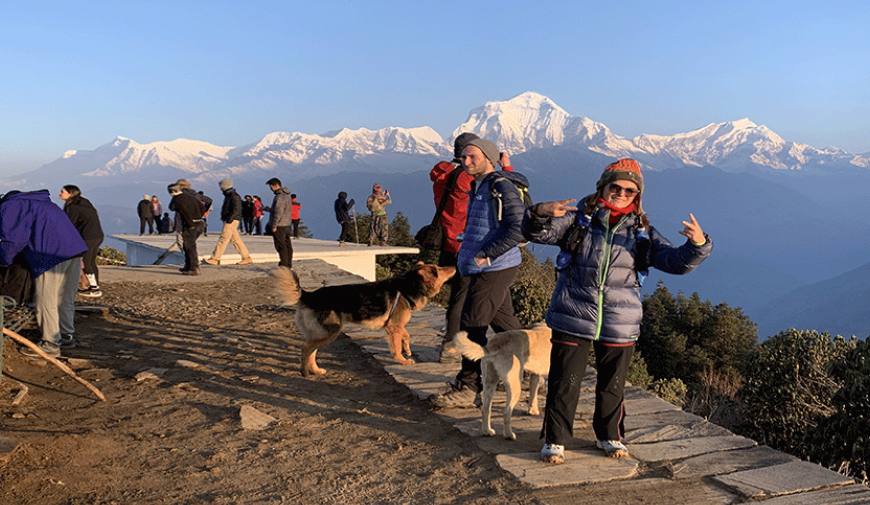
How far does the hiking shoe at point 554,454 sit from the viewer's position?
4.30 metres

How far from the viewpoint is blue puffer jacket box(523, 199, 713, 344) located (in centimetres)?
416

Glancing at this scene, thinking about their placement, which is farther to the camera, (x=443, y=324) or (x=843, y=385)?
(x=443, y=324)

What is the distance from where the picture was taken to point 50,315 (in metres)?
7.14

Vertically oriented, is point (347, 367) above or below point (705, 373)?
above

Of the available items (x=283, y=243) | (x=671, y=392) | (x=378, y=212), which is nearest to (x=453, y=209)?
(x=671, y=392)

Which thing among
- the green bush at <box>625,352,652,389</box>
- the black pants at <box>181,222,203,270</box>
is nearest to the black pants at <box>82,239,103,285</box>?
the black pants at <box>181,222,203,270</box>

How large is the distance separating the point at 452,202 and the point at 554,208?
188 centimetres

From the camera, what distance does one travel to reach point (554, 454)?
4301mm

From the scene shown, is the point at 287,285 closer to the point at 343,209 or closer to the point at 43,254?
the point at 43,254

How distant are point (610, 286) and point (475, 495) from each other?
1472mm

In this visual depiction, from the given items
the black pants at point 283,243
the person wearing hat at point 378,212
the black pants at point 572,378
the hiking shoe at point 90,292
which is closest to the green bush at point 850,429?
the black pants at point 572,378

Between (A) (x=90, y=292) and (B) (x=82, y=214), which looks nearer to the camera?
(B) (x=82, y=214)

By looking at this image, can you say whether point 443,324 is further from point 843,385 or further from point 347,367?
point 843,385

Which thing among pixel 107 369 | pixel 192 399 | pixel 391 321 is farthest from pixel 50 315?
pixel 391 321
